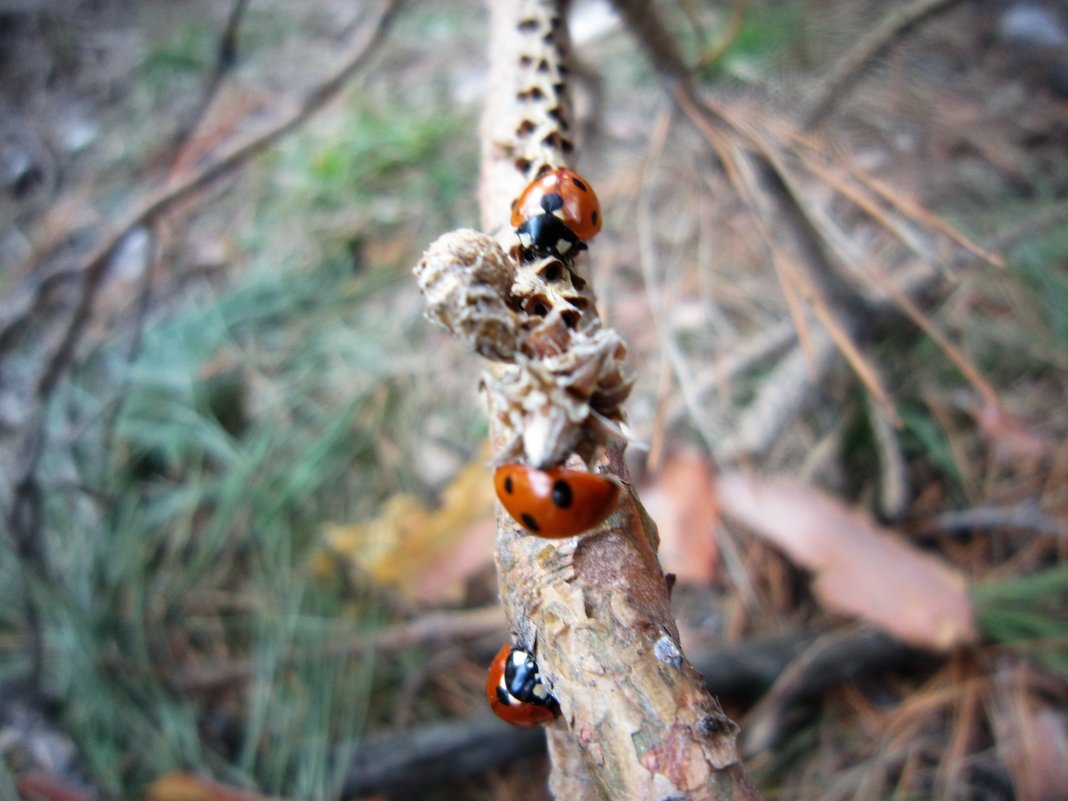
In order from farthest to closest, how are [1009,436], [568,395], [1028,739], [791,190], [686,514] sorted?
1. [1009,436]
2. [686,514]
3. [1028,739]
4. [791,190]
5. [568,395]

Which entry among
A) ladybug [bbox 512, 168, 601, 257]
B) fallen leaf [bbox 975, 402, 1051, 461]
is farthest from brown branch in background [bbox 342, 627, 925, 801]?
ladybug [bbox 512, 168, 601, 257]

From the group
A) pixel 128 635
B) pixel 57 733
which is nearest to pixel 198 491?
pixel 128 635

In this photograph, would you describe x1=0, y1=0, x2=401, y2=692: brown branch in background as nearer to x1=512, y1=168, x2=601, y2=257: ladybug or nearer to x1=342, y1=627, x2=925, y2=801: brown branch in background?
x1=342, y1=627, x2=925, y2=801: brown branch in background

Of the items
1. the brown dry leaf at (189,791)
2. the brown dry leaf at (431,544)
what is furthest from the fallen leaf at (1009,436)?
the brown dry leaf at (189,791)

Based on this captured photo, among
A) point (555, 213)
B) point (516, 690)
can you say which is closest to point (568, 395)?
point (555, 213)

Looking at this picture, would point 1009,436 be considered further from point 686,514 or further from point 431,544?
point 431,544

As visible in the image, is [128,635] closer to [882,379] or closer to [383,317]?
[383,317]
